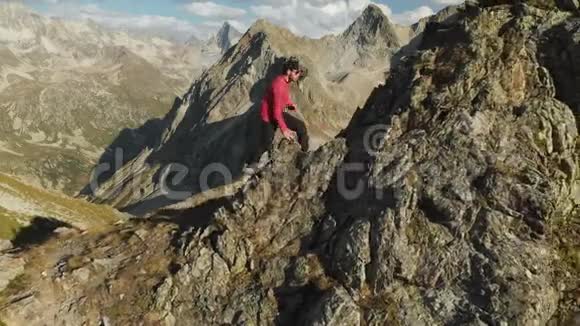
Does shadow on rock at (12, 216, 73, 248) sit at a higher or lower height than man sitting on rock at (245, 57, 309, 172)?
lower

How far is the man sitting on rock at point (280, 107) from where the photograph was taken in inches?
1040

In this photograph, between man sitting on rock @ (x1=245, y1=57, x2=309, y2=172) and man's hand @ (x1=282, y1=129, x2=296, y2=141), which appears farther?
man's hand @ (x1=282, y1=129, x2=296, y2=141)

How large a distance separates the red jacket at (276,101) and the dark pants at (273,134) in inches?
32.0

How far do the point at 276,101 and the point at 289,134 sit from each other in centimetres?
210

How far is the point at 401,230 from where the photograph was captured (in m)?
25.7

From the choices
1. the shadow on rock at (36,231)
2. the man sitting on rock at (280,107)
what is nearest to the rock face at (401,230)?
the man sitting on rock at (280,107)

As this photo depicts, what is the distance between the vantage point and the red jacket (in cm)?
2647

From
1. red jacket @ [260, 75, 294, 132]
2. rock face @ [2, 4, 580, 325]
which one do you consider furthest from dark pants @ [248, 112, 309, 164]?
rock face @ [2, 4, 580, 325]

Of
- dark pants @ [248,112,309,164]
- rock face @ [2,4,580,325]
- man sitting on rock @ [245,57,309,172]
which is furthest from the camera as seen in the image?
dark pants @ [248,112,309,164]

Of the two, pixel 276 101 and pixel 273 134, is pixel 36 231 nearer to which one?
pixel 273 134

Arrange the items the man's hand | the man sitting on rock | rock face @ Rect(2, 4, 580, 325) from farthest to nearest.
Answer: the man's hand < the man sitting on rock < rock face @ Rect(2, 4, 580, 325)

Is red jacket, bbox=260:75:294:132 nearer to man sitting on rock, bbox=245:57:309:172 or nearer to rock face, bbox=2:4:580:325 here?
man sitting on rock, bbox=245:57:309:172

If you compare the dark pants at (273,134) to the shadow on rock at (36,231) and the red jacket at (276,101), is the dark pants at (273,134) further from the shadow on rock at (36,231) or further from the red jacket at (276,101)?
the shadow on rock at (36,231)

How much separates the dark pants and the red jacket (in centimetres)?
81
